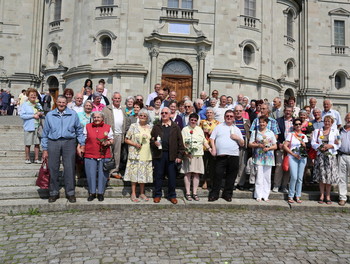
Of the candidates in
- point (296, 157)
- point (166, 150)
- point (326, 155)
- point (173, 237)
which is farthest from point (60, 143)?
point (326, 155)

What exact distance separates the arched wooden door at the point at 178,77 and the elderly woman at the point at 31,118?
11.8m

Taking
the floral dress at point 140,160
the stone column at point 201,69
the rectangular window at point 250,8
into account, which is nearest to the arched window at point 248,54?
the rectangular window at point 250,8

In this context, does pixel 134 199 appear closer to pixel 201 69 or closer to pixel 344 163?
pixel 344 163

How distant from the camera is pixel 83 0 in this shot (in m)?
21.2

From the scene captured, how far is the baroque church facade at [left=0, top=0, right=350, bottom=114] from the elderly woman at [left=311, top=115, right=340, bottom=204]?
485 inches

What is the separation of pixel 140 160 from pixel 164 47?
1399 centimetres

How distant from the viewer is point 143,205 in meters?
6.88

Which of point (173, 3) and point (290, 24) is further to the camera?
point (290, 24)

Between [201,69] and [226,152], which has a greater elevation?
[201,69]

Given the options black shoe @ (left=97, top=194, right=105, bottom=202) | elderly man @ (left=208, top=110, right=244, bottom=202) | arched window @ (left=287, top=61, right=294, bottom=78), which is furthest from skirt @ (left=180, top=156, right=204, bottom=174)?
arched window @ (left=287, top=61, right=294, bottom=78)

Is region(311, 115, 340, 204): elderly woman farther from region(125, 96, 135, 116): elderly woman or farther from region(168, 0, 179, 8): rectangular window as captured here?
region(168, 0, 179, 8): rectangular window

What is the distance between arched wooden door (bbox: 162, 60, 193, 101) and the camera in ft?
65.4

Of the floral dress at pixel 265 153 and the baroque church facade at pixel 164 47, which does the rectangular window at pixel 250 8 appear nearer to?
the baroque church facade at pixel 164 47

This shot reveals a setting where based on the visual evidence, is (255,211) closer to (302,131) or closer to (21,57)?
(302,131)
